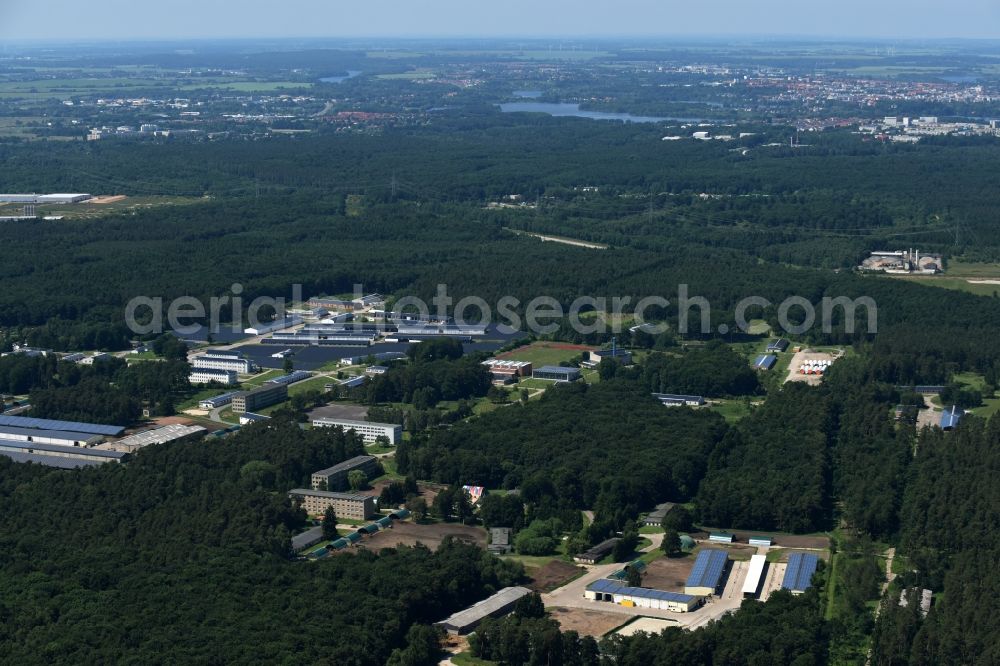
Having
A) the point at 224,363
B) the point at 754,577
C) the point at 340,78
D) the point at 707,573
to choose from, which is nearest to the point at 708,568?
the point at 707,573

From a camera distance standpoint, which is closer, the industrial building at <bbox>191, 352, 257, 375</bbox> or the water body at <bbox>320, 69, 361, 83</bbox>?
the industrial building at <bbox>191, 352, 257, 375</bbox>

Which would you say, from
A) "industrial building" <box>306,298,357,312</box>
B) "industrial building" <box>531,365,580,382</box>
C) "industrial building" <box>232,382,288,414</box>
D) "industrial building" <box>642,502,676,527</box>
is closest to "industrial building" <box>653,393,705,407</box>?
"industrial building" <box>531,365,580,382</box>

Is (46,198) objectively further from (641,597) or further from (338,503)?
(641,597)

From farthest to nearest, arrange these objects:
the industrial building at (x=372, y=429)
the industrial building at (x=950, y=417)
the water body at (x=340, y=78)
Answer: the water body at (x=340, y=78) < the industrial building at (x=950, y=417) < the industrial building at (x=372, y=429)

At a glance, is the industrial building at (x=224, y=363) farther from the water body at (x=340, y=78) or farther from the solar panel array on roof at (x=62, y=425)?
the water body at (x=340, y=78)

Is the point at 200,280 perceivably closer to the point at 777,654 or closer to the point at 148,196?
the point at 148,196

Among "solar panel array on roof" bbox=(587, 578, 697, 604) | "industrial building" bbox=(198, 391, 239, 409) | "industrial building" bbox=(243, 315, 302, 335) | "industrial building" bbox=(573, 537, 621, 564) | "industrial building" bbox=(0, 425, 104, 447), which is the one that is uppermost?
"solar panel array on roof" bbox=(587, 578, 697, 604)

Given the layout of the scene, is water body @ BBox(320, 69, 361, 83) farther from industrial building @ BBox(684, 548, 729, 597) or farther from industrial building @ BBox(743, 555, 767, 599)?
industrial building @ BBox(743, 555, 767, 599)

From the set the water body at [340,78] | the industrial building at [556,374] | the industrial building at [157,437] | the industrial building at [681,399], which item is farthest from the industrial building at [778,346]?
the water body at [340,78]

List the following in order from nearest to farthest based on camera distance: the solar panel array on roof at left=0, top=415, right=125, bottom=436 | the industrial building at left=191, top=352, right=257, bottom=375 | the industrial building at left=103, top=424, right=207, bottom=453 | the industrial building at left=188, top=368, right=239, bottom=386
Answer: the industrial building at left=103, top=424, right=207, bottom=453 → the solar panel array on roof at left=0, top=415, right=125, bottom=436 → the industrial building at left=188, top=368, right=239, bottom=386 → the industrial building at left=191, top=352, right=257, bottom=375
